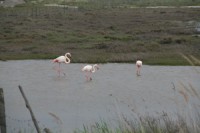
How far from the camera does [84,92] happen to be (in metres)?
15.8

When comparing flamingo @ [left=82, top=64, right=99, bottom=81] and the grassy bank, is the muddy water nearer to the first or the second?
flamingo @ [left=82, top=64, right=99, bottom=81]

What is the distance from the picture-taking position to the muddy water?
39.9ft

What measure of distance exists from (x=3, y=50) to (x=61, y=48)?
2787 millimetres

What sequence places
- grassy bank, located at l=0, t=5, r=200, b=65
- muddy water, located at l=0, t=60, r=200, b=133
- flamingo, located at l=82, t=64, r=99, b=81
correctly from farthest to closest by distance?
grassy bank, located at l=0, t=5, r=200, b=65
flamingo, located at l=82, t=64, r=99, b=81
muddy water, located at l=0, t=60, r=200, b=133

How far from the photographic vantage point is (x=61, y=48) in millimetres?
26734

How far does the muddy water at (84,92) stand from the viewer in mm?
12172

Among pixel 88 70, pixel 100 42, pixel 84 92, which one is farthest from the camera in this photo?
pixel 100 42

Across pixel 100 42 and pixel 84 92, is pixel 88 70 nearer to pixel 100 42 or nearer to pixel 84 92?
pixel 84 92

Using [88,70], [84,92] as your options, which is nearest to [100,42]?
[88,70]

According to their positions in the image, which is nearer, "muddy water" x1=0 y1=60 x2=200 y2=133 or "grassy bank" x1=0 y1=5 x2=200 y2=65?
"muddy water" x1=0 y1=60 x2=200 y2=133

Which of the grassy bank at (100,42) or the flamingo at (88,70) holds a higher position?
the flamingo at (88,70)

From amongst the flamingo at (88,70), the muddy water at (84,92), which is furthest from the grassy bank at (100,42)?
the flamingo at (88,70)

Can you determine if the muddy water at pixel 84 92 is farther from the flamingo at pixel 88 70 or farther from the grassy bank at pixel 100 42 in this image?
the grassy bank at pixel 100 42

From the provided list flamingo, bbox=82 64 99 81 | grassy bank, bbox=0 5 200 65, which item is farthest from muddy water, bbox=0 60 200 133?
grassy bank, bbox=0 5 200 65
